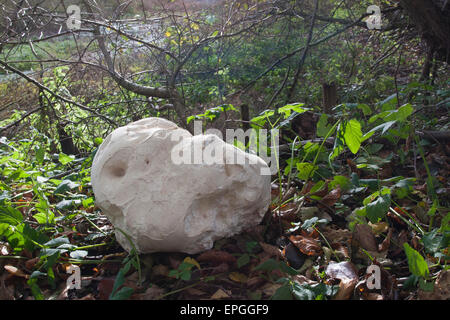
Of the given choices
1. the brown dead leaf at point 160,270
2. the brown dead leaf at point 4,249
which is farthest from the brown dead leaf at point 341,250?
the brown dead leaf at point 4,249

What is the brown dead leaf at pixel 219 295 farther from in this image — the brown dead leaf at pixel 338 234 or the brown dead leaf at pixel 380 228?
the brown dead leaf at pixel 380 228

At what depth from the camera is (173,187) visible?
1622mm

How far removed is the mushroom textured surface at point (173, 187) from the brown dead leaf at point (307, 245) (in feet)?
0.84

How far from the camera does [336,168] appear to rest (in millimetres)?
2531

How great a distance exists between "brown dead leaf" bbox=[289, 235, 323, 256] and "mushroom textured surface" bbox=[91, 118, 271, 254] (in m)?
0.26

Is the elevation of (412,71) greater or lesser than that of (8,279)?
greater

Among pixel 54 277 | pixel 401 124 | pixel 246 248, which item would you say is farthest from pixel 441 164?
pixel 54 277

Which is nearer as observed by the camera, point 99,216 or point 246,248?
point 246,248

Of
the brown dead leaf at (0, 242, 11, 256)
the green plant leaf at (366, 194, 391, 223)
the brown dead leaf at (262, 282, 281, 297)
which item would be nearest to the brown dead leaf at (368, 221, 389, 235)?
the green plant leaf at (366, 194, 391, 223)

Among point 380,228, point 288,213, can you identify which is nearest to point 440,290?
point 380,228

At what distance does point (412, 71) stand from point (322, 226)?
10.9ft

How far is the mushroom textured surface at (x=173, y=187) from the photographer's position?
5.26 feet

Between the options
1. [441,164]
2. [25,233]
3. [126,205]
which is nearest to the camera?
[126,205]
